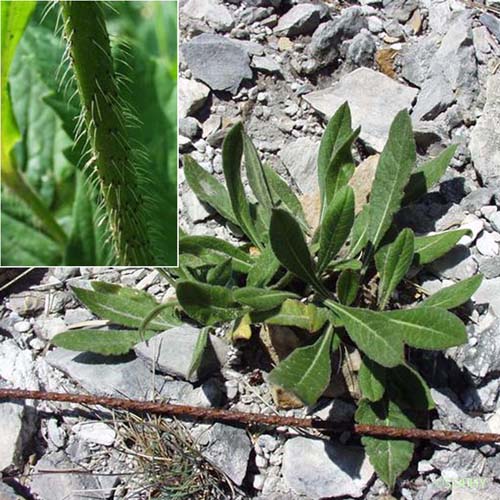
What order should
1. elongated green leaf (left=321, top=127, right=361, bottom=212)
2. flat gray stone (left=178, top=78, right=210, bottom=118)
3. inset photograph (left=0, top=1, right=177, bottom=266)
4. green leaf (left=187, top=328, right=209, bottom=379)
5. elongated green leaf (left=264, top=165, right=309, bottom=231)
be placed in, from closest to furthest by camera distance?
inset photograph (left=0, top=1, right=177, bottom=266), green leaf (left=187, top=328, right=209, bottom=379), elongated green leaf (left=321, top=127, right=361, bottom=212), elongated green leaf (left=264, top=165, right=309, bottom=231), flat gray stone (left=178, top=78, right=210, bottom=118)

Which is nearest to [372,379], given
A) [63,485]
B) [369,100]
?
[63,485]

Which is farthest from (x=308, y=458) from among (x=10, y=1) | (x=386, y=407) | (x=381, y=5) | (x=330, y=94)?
(x=381, y=5)

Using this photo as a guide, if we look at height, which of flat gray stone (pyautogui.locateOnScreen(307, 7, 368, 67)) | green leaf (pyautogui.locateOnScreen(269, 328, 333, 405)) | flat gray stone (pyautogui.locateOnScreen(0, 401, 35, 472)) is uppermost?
flat gray stone (pyautogui.locateOnScreen(307, 7, 368, 67))

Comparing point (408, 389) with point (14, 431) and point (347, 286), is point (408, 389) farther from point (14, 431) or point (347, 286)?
point (14, 431)

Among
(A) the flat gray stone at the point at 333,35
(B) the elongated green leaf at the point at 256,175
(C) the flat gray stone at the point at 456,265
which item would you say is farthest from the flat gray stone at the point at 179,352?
(A) the flat gray stone at the point at 333,35

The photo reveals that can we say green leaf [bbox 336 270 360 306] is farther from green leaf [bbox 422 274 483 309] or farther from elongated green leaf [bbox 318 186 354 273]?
green leaf [bbox 422 274 483 309]

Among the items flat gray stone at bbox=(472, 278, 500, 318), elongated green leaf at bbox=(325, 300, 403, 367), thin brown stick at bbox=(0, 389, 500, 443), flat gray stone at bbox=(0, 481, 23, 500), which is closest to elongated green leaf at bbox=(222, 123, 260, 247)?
elongated green leaf at bbox=(325, 300, 403, 367)

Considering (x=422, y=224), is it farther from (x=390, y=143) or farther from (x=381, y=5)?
(x=381, y=5)
